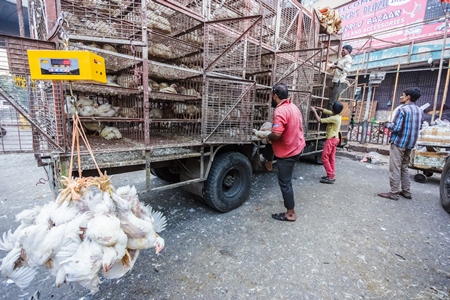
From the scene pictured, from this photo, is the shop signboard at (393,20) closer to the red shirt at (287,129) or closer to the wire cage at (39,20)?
the red shirt at (287,129)

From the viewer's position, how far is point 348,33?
12.2 m

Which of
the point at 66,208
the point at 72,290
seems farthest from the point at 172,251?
the point at 66,208

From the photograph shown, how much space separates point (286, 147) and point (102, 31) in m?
2.96

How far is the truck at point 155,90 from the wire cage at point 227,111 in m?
0.02

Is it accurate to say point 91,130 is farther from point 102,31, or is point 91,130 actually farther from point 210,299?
point 210,299

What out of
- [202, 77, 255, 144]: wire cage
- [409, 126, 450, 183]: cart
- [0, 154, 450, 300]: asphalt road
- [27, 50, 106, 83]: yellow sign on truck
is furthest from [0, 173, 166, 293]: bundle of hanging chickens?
[409, 126, 450, 183]: cart

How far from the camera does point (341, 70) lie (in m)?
6.54

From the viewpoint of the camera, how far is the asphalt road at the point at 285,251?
82.5 inches

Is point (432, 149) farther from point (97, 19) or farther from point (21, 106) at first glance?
point (21, 106)

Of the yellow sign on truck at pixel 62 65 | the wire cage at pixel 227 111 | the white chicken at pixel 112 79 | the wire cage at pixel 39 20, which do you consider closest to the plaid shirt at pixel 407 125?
the wire cage at pixel 227 111

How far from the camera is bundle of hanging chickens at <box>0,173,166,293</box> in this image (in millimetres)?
1164

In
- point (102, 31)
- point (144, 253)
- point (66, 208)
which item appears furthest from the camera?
point (102, 31)

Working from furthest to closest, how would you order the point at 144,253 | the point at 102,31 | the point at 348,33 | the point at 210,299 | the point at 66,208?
the point at 348,33 → the point at 102,31 → the point at 144,253 → the point at 210,299 → the point at 66,208

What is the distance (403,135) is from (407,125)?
0.19 meters
